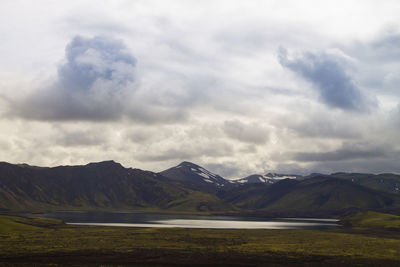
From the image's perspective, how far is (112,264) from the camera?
273ft

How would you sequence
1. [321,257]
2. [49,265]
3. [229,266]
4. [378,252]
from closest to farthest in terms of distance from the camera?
1. [49,265]
2. [229,266]
3. [321,257]
4. [378,252]

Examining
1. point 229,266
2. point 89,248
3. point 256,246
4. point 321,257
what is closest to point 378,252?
point 321,257

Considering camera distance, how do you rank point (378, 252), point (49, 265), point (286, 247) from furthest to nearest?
1. point (286, 247)
2. point (378, 252)
3. point (49, 265)

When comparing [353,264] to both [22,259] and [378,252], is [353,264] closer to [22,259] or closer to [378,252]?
[378,252]

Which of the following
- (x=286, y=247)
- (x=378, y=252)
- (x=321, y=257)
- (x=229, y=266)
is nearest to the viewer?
(x=229, y=266)

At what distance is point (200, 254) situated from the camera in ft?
325

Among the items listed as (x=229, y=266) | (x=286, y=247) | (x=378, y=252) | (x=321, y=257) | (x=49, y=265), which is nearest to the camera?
(x=49, y=265)

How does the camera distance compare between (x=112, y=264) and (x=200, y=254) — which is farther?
(x=200, y=254)

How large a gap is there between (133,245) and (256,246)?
118ft

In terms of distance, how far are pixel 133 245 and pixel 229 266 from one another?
3737 centimetres

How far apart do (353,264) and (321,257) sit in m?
10.7

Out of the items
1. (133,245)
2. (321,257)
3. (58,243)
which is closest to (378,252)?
(321,257)

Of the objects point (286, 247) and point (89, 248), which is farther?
point (286, 247)

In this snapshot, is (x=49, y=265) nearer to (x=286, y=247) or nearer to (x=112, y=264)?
(x=112, y=264)
